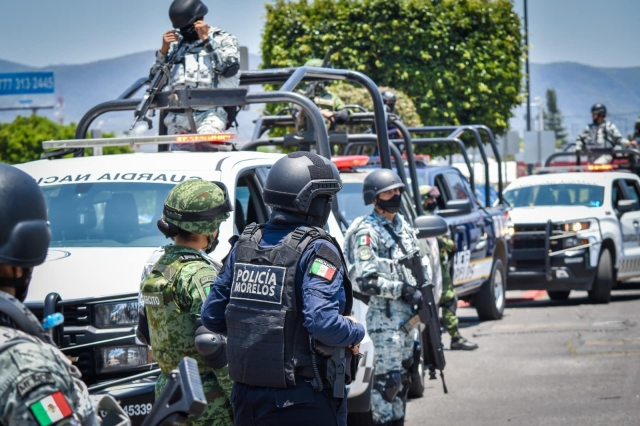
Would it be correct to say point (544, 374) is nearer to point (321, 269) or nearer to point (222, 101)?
point (222, 101)

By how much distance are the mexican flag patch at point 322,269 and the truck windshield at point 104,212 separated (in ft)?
6.71

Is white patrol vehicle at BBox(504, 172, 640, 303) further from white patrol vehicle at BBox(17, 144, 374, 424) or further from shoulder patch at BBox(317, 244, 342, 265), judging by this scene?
shoulder patch at BBox(317, 244, 342, 265)

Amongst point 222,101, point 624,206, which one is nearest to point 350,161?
point 222,101

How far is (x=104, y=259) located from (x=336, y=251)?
1.81 meters

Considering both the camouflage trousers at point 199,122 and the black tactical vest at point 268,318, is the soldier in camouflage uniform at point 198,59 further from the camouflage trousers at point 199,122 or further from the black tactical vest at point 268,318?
the black tactical vest at point 268,318

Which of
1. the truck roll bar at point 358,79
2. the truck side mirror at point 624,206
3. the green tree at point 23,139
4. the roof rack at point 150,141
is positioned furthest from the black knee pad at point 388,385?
the green tree at point 23,139

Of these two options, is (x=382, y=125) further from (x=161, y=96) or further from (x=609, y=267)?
(x=609, y=267)

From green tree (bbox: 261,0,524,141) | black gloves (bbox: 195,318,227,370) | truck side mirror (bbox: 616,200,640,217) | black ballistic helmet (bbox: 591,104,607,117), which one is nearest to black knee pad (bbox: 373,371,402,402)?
black gloves (bbox: 195,318,227,370)

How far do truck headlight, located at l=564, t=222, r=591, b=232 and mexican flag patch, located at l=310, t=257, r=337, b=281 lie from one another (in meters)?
11.4

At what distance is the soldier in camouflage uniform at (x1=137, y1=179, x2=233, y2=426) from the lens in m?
4.06

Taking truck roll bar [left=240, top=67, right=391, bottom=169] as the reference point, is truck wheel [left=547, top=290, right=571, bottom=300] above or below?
below

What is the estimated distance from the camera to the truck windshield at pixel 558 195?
1543 centimetres

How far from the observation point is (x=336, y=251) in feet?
13.1

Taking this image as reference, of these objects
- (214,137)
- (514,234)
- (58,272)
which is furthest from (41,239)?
(514,234)
